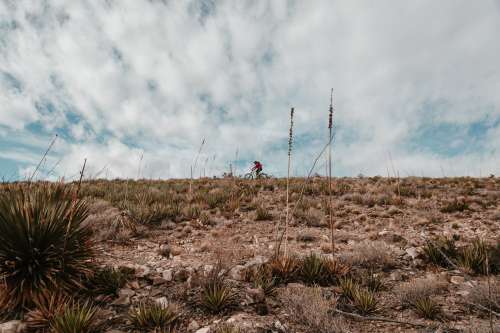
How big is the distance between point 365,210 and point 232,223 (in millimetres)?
5392

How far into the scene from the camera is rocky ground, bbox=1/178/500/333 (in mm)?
4125

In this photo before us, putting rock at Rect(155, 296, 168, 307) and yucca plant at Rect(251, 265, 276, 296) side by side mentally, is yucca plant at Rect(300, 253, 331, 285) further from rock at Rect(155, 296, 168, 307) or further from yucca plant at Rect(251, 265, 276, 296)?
rock at Rect(155, 296, 168, 307)

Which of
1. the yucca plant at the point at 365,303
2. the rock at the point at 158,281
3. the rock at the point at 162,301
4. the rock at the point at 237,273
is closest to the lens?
the rock at the point at 162,301

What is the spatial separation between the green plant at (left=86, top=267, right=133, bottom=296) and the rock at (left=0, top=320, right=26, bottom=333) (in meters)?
0.95

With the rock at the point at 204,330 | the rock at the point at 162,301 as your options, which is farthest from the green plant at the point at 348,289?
the rock at the point at 162,301

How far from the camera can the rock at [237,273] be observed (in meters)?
5.17

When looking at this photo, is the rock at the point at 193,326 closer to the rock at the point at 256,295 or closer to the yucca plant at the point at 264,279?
the rock at the point at 256,295

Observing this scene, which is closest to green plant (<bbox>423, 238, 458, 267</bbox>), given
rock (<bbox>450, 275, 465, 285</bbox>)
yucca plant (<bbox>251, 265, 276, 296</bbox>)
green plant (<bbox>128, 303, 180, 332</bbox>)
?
rock (<bbox>450, 275, 465, 285</bbox>)

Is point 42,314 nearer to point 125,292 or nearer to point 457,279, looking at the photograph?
point 125,292

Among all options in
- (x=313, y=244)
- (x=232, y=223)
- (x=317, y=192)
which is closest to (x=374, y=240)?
(x=313, y=244)

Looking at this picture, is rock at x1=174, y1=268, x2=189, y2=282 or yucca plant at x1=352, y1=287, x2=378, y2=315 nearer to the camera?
yucca plant at x1=352, y1=287, x2=378, y2=315

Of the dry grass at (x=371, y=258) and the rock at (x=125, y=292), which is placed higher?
the dry grass at (x=371, y=258)

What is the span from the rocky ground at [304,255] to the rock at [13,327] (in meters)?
0.88

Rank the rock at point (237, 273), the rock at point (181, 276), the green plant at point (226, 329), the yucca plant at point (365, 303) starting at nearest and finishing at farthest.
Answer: the green plant at point (226, 329), the yucca plant at point (365, 303), the rock at point (181, 276), the rock at point (237, 273)
